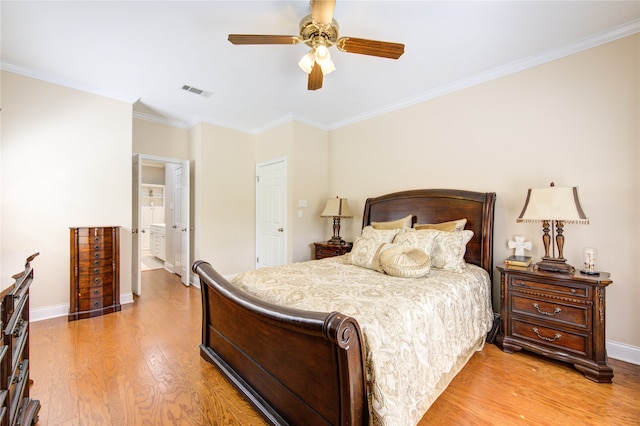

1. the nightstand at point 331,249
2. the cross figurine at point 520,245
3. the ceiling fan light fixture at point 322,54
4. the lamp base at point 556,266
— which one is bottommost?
the nightstand at point 331,249

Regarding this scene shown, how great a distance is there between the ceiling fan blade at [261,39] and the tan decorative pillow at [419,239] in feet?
6.12

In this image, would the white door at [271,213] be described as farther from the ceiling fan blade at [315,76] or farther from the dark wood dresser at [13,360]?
the dark wood dresser at [13,360]

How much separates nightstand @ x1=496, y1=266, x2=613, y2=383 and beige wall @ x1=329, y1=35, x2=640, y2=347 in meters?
0.43

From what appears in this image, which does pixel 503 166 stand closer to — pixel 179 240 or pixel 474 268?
pixel 474 268

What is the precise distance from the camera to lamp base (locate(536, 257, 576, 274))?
6.90 feet

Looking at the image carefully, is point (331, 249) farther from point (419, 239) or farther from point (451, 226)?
point (451, 226)

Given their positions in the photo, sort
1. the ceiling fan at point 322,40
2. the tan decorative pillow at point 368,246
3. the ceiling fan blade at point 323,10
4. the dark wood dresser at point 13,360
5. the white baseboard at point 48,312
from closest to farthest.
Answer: the dark wood dresser at point 13,360 < the ceiling fan blade at point 323,10 < the ceiling fan at point 322,40 < the tan decorative pillow at point 368,246 < the white baseboard at point 48,312

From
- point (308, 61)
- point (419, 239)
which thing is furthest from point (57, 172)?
point (419, 239)

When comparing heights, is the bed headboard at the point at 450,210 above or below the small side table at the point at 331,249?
above

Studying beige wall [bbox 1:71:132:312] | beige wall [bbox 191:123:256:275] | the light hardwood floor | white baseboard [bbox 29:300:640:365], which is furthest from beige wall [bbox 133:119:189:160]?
the light hardwood floor

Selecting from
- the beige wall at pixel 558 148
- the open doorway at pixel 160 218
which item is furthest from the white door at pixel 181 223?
the beige wall at pixel 558 148

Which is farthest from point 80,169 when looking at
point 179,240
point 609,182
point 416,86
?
point 609,182

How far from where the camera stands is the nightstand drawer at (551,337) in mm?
1978

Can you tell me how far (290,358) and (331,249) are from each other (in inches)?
95.3
